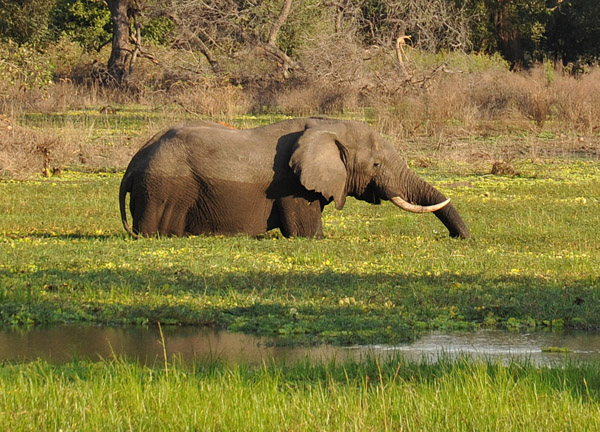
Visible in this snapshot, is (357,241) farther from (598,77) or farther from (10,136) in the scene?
(598,77)

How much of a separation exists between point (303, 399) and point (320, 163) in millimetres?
8282

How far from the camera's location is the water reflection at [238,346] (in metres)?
8.59

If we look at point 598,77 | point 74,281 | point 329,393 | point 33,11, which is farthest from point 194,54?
point 329,393

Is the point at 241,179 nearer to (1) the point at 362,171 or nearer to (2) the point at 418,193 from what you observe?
(1) the point at 362,171

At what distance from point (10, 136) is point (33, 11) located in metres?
27.5

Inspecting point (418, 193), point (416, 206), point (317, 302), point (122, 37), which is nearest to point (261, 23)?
point (122, 37)

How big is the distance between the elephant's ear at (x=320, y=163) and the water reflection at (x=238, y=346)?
5269mm

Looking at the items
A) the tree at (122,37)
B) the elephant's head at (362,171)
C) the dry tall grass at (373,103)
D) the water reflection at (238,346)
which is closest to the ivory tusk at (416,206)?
the elephant's head at (362,171)

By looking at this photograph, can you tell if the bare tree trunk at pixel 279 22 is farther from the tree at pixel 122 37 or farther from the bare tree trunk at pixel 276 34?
the tree at pixel 122 37

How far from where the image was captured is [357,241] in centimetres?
1464

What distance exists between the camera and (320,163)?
48.1 ft

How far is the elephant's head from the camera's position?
14.9 m

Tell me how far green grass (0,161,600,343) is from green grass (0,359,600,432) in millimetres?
2051

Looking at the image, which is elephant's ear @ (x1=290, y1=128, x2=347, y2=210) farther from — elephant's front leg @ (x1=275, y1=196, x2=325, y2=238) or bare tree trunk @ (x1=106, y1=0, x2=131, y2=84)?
bare tree trunk @ (x1=106, y1=0, x2=131, y2=84)
